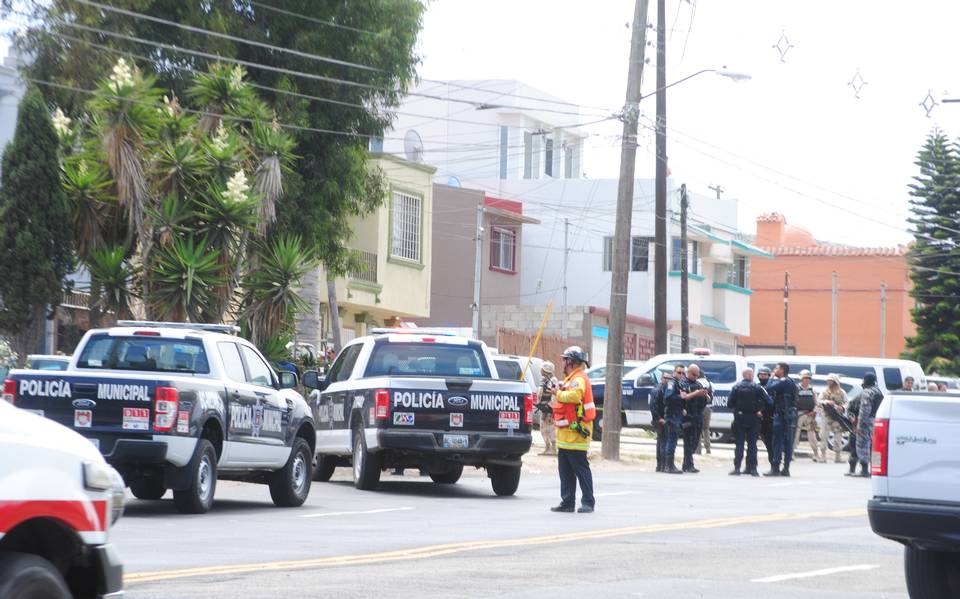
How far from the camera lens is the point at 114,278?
25.5 meters

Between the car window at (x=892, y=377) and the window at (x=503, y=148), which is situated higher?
the window at (x=503, y=148)

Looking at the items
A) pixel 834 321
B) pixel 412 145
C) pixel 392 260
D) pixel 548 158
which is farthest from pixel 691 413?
pixel 834 321

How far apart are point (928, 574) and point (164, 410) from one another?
26.1 ft

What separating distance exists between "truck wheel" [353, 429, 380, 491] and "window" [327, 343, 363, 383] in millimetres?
1048

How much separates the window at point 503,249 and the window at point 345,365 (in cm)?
3383

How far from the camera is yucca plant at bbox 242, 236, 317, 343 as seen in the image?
87.0 feet

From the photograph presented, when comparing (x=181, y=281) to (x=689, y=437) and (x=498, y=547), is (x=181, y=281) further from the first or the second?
(x=498, y=547)

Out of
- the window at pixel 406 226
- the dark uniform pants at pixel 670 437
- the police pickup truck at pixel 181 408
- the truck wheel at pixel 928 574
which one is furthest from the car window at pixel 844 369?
the truck wheel at pixel 928 574

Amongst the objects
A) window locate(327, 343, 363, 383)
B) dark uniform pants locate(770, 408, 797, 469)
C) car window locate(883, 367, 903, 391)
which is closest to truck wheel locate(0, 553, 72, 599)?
window locate(327, 343, 363, 383)

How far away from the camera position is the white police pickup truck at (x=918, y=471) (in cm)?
972

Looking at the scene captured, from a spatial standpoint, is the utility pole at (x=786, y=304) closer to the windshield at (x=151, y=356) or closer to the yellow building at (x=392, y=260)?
the yellow building at (x=392, y=260)

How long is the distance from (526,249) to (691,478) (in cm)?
3535

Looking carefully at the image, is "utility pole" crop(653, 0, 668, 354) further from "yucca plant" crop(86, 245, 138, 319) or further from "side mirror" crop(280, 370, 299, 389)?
"side mirror" crop(280, 370, 299, 389)

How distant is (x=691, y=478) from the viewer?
26781 millimetres
